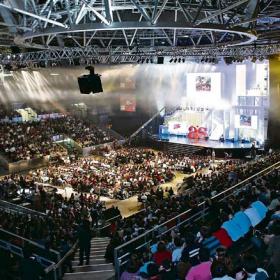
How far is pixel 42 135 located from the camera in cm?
3378

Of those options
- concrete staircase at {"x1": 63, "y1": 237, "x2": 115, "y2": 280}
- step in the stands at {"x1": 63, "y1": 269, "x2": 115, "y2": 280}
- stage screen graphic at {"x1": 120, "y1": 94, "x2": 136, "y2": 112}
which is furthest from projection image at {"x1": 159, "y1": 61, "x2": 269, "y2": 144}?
step in the stands at {"x1": 63, "y1": 269, "x2": 115, "y2": 280}

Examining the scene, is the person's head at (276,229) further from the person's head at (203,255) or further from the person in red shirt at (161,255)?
the person in red shirt at (161,255)

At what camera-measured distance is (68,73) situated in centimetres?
4131

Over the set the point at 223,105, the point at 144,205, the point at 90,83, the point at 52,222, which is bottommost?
the point at 144,205

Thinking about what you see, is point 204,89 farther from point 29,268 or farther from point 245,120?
point 29,268

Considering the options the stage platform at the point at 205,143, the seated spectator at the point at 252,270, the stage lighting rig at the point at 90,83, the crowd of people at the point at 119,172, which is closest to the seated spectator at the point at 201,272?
the seated spectator at the point at 252,270

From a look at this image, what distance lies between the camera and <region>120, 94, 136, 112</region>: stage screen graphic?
4175 centimetres

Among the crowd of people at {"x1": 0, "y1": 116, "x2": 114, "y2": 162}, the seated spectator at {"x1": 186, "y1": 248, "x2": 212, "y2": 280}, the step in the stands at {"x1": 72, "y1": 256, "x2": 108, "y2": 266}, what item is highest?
the seated spectator at {"x1": 186, "y1": 248, "x2": 212, "y2": 280}

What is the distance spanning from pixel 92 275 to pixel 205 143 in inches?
1082

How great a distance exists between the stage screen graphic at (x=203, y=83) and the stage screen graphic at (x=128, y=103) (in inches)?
282

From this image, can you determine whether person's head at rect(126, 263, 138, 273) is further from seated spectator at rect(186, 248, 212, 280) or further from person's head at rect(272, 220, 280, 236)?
person's head at rect(272, 220, 280, 236)

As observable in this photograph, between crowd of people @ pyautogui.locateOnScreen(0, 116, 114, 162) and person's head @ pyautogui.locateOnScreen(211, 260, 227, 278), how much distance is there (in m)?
25.0

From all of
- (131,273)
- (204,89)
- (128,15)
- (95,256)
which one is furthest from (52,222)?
(204,89)

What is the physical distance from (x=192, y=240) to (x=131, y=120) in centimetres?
3527
